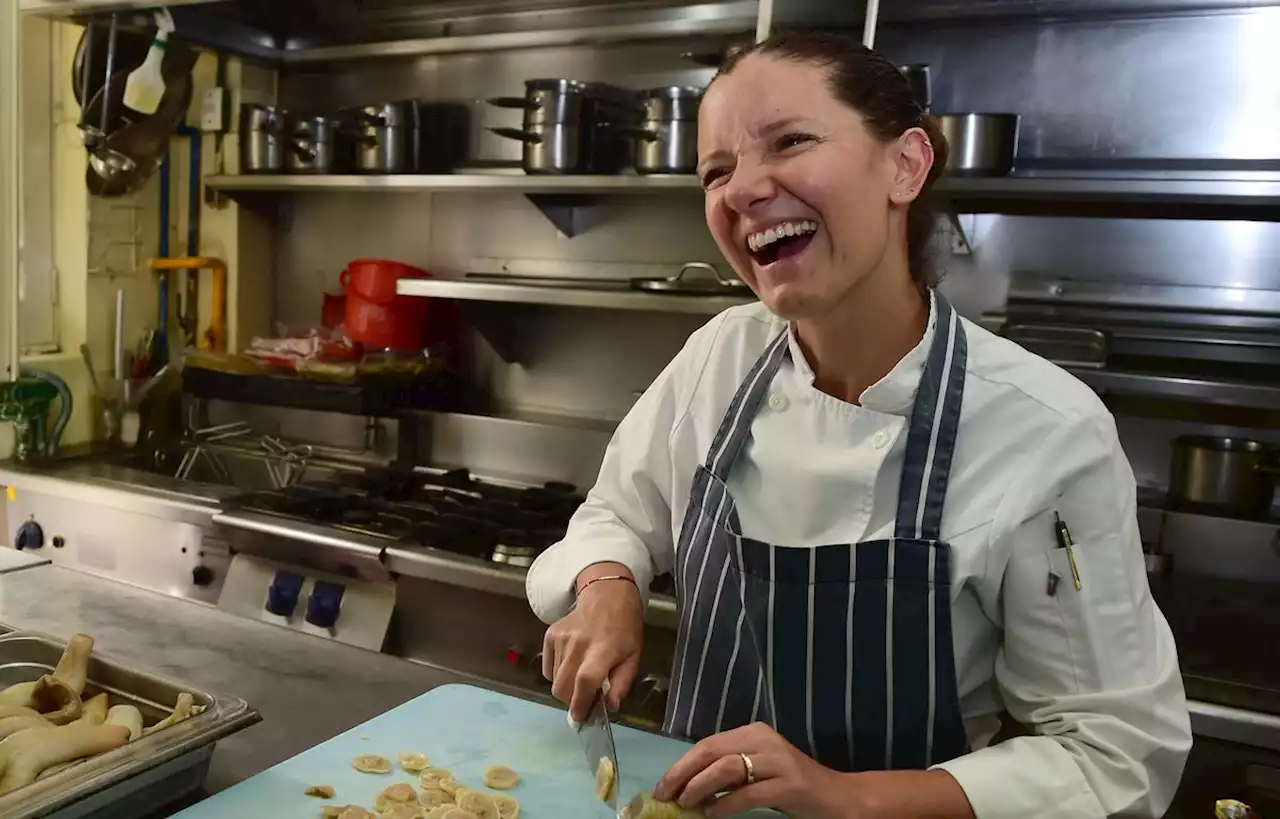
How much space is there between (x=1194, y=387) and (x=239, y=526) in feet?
6.30

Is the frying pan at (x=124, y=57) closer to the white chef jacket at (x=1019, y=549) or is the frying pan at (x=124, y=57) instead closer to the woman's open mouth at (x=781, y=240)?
the white chef jacket at (x=1019, y=549)

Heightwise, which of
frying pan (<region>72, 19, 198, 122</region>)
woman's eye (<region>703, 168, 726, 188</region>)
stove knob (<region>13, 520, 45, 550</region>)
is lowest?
stove knob (<region>13, 520, 45, 550</region>)

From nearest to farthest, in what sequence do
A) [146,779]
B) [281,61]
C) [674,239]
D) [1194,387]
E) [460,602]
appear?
[146,779]
[1194,387]
[460,602]
[674,239]
[281,61]

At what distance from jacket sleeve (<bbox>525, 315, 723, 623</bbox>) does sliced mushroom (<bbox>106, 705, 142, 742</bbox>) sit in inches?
17.0

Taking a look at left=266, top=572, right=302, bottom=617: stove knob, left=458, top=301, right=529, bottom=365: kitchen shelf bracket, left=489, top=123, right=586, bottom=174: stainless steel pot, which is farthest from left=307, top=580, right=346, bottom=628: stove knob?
left=489, top=123, right=586, bottom=174: stainless steel pot

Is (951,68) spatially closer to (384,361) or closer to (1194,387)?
(1194,387)

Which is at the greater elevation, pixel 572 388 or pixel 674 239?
pixel 674 239

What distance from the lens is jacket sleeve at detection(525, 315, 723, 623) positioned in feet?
4.10

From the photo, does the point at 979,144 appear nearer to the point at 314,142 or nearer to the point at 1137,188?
the point at 1137,188

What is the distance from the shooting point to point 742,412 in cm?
121

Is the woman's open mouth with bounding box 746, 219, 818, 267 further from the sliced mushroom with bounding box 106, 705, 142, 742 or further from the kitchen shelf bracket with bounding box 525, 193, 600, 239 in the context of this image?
the kitchen shelf bracket with bounding box 525, 193, 600, 239

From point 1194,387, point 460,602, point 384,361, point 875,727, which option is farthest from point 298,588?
point 1194,387

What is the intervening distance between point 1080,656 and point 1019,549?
10 centimetres

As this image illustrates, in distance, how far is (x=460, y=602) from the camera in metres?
2.13
